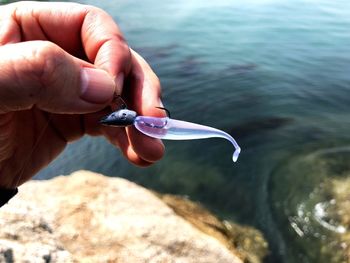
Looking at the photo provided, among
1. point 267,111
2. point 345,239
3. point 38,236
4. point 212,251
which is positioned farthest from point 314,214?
point 38,236

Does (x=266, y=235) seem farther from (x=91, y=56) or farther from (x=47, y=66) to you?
(x=47, y=66)

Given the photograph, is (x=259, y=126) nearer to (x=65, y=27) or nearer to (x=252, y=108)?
(x=252, y=108)

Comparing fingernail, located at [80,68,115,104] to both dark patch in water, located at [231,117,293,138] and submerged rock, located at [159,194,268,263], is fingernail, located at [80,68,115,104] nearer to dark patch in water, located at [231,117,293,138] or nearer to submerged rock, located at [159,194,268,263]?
submerged rock, located at [159,194,268,263]

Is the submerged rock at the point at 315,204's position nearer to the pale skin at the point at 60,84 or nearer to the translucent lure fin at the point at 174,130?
the pale skin at the point at 60,84

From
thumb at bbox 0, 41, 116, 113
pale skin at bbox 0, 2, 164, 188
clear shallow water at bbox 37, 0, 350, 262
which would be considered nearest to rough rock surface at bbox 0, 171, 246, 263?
pale skin at bbox 0, 2, 164, 188

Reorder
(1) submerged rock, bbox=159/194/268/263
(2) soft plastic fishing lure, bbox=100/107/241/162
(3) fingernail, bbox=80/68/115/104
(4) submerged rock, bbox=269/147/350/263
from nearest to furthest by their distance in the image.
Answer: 1. (3) fingernail, bbox=80/68/115/104
2. (2) soft plastic fishing lure, bbox=100/107/241/162
3. (1) submerged rock, bbox=159/194/268/263
4. (4) submerged rock, bbox=269/147/350/263
